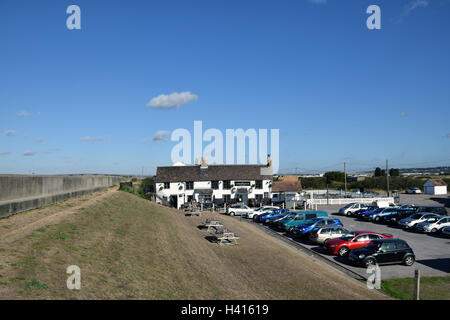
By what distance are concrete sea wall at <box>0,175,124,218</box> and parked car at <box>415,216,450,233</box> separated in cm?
2780

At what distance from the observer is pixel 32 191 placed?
55.4 feet

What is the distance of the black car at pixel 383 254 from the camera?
1844cm

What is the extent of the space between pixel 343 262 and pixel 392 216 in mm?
16749

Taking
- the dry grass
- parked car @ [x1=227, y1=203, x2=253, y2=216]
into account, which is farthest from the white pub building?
the dry grass

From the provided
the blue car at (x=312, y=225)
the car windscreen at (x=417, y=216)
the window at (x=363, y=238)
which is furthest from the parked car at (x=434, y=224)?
the window at (x=363, y=238)

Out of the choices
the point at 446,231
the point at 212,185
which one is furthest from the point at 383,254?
the point at 212,185

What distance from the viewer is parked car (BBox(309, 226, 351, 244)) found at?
78.3 ft

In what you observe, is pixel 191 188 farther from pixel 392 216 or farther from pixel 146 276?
pixel 146 276

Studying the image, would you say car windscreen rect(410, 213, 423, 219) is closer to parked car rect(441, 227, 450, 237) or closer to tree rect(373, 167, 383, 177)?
parked car rect(441, 227, 450, 237)

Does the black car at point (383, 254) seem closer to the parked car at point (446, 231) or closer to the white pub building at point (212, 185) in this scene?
the parked car at point (446, 231)

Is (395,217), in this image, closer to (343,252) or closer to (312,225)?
(312,225)

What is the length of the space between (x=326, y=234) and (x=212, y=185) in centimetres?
2982

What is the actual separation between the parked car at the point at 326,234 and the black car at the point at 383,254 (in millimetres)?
4581

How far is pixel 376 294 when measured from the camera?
13914 mm
